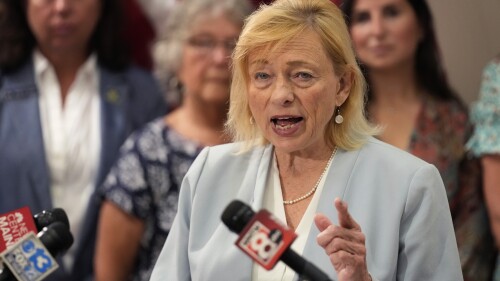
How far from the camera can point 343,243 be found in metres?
2.20

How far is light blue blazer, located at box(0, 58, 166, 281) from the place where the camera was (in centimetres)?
392

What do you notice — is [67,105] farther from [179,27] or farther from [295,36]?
[295,36]

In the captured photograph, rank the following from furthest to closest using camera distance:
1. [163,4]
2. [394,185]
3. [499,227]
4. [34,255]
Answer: [163,4], [499,227], [394,185], [34,255]

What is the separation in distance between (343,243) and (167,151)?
1.63m

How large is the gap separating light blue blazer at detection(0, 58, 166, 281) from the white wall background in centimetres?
127

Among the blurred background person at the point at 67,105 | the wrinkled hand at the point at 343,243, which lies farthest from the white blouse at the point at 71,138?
the wrinkled hand at the point at 343,243

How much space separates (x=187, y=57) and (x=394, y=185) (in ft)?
5.18

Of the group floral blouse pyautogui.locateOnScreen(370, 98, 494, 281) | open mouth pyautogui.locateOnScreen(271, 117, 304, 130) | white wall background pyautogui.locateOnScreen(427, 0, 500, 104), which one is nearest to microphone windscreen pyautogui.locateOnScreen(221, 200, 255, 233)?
open mouth pyautogui.locateOnScreen(271, 117, 304, 130)

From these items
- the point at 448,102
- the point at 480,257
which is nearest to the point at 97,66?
the point at 448,102

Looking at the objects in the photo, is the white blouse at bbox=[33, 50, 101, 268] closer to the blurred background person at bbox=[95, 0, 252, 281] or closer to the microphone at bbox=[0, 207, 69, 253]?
the blurred background person at bbox=[95, 0, 252, 281]

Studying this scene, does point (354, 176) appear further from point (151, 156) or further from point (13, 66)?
point (13, 66)

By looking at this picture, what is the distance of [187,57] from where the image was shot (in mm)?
3908

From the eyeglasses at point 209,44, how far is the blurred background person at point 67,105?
1.21ft

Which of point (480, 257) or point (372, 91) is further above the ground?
point (372, 91)
